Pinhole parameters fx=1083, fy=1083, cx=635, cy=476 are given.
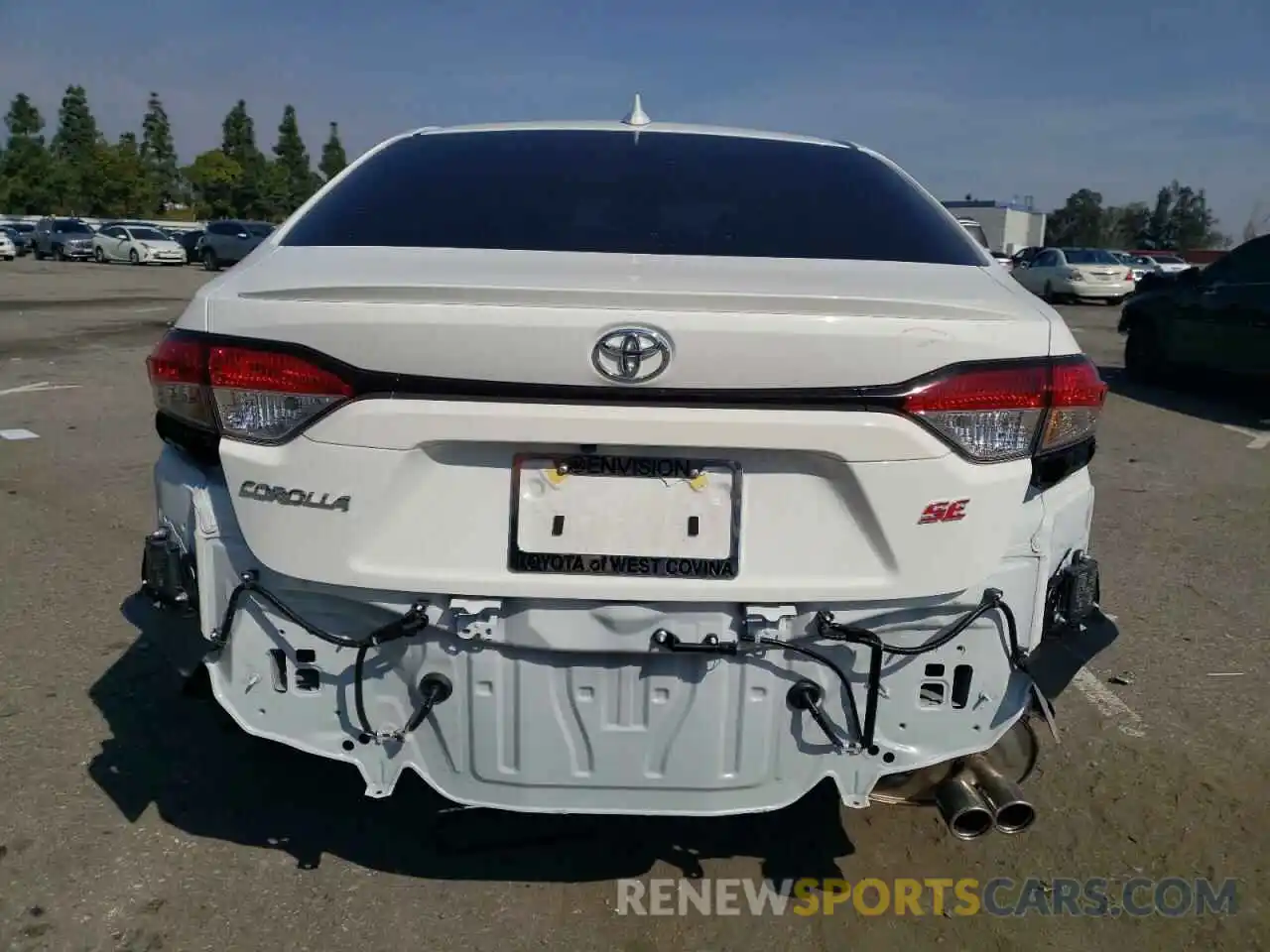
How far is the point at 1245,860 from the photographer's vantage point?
111 inches

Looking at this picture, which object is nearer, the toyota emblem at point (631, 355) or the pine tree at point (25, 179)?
the toyota emblem at point (631, 355)

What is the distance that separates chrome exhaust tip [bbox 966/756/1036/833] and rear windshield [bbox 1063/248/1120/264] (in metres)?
27.0

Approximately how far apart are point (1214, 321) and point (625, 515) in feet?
32.0

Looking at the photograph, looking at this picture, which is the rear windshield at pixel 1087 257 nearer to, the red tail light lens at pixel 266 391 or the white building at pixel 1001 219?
the white building at pixel 1001 219

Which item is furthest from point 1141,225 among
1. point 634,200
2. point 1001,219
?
point 634,200

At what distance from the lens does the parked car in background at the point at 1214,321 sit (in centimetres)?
953

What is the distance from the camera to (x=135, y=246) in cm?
3588

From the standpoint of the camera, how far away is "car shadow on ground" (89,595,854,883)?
2.73 m

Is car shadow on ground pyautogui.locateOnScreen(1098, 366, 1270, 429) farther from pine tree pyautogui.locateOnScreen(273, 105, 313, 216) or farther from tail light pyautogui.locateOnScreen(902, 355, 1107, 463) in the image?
pine tree pyautogui.locateOnScreen(273, 105, 313, 216)

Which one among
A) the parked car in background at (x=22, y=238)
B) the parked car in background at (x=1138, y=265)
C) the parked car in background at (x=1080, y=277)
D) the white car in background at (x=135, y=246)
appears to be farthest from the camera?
the parked car in background at (x=22, y=238)

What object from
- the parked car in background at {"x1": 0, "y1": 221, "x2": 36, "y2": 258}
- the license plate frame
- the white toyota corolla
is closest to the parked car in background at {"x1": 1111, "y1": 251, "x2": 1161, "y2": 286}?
the white toyota corolla

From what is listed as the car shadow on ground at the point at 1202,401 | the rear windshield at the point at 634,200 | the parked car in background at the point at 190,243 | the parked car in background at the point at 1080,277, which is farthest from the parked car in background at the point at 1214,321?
the parked car in background at the point at 190,243

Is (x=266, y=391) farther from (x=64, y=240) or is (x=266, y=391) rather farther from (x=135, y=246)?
(x=64, y=240)

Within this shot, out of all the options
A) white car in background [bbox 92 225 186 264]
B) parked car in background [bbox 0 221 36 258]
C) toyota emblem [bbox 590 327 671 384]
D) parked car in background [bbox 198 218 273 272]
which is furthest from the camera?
parked car in background [bbox 0 221 36 258]
